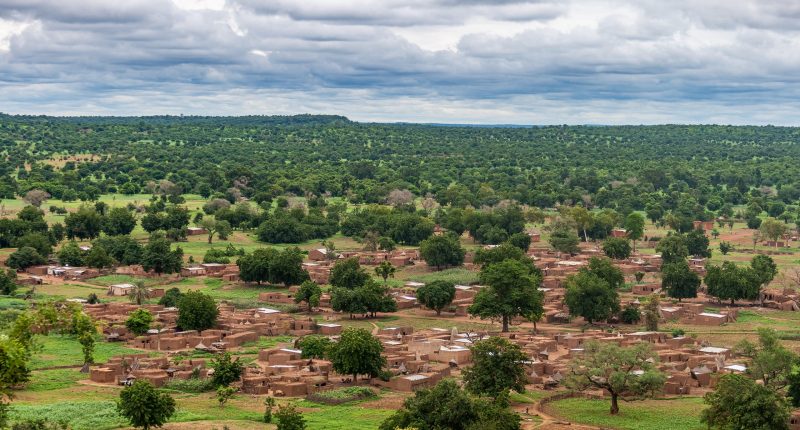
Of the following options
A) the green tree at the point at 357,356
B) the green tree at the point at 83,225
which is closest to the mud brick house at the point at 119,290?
the green tree at the point at 83,225

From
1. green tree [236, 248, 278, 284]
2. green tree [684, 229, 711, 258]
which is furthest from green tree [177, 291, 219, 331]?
green tree [684, 229, 711, 258]

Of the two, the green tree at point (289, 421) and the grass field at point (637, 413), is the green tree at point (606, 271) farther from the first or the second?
the green tree at point (289, 421)

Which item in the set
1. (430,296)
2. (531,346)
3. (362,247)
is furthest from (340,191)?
(531,346)

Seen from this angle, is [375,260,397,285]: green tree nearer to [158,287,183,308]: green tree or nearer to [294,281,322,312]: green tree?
[294,281,322,312]: green tree

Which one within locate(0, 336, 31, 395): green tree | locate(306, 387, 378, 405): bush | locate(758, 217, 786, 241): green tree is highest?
locate(0, 336, 31, 395): green tree

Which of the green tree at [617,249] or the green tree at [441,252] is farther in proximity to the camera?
the green tree at [617,249]
